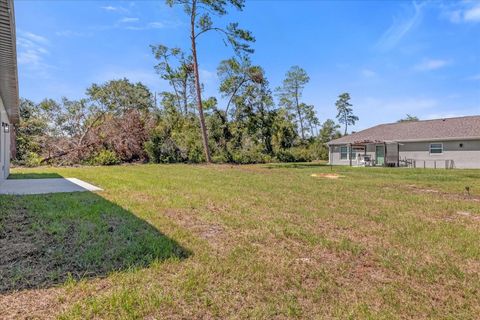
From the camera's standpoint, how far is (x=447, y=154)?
20000 mm

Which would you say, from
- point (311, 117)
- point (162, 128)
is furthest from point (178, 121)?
point (311, 117)

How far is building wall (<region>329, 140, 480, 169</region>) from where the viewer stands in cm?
1898

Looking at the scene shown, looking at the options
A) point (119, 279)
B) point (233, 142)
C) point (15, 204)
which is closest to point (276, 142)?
point (233, 142)

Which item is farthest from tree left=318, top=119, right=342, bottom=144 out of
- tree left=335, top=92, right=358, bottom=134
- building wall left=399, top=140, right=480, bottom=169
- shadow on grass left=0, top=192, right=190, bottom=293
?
shadow on grass left=0, top=192, right=190, bottom=293

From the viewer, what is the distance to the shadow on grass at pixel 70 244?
295 cm

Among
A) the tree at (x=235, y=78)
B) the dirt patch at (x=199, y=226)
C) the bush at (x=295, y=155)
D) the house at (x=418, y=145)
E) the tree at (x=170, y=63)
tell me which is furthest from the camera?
the bush at (x=295, y=155)

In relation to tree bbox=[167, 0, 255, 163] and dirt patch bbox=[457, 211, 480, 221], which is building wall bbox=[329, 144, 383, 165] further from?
dirt patch bbox=[457, 211, 480, 221]

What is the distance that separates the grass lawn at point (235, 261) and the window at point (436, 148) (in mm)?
16714

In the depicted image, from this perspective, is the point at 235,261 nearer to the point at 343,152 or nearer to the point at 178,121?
the point at 178,121

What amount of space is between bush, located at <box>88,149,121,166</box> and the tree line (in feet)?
0.21

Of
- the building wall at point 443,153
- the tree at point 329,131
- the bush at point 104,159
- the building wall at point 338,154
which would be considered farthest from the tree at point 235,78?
the tree at point 329,131

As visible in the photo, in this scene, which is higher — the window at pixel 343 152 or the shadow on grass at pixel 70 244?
the window at pixel 343 152

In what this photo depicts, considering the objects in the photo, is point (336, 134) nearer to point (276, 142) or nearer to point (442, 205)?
point (276, 142)

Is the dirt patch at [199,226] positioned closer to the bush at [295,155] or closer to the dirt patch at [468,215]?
the dirt patch at [468,215]
